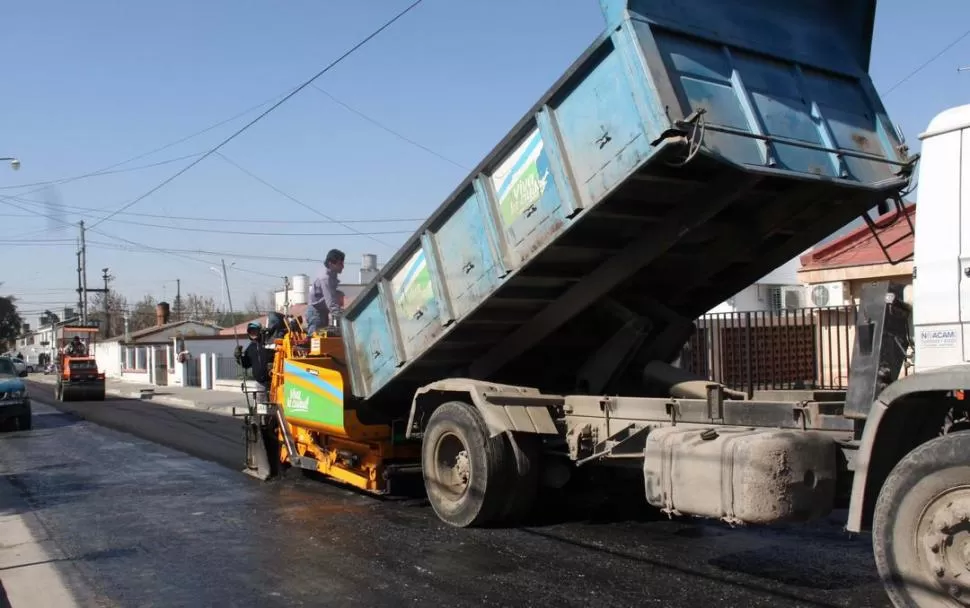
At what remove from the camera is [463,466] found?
7.54 metres

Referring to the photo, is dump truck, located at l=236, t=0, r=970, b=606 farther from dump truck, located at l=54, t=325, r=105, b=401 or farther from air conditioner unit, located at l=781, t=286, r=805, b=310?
dump truck, located at l=54, t=325, r=105, b=401

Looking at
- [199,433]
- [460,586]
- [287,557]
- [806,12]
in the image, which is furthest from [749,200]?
[199,433]

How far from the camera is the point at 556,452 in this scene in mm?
7297

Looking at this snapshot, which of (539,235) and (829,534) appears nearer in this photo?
(539,235)

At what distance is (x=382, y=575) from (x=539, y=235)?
2639mm

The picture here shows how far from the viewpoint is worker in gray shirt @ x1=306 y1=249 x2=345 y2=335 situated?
32.6 feet

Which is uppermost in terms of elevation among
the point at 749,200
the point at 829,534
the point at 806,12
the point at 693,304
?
the point at 806,12

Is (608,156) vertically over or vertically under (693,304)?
over

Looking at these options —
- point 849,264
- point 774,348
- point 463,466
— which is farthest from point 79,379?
point 463,466

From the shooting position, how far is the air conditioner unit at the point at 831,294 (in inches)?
605

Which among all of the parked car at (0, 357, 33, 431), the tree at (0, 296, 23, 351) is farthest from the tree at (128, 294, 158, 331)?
the parked car at (0, 357, 33, 431)

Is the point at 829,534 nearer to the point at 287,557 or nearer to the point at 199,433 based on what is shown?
the point at 287,557

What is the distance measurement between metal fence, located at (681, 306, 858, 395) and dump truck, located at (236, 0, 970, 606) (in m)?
5.04

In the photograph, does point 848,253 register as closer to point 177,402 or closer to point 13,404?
point 13,404
